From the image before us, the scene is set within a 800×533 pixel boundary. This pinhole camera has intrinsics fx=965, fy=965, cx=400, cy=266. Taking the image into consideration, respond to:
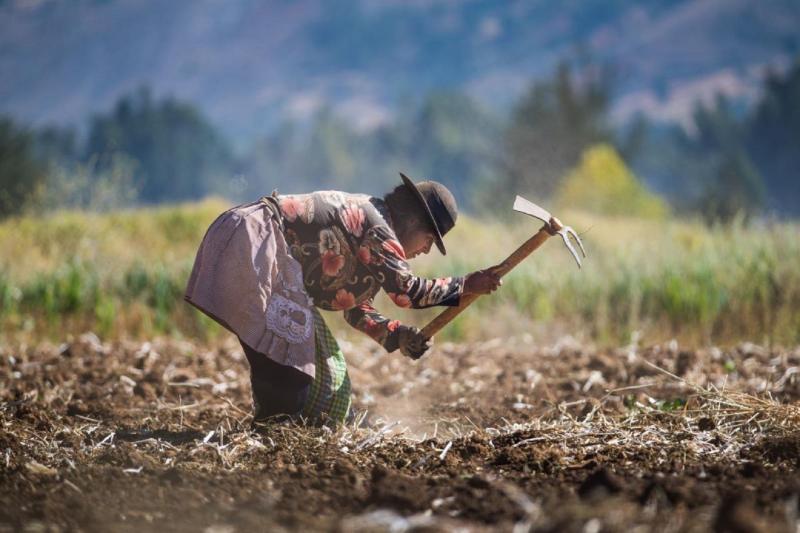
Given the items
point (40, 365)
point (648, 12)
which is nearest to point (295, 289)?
point (40, 365)

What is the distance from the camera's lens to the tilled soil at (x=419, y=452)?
2734 millimetres

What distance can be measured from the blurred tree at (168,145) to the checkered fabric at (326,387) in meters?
78.1

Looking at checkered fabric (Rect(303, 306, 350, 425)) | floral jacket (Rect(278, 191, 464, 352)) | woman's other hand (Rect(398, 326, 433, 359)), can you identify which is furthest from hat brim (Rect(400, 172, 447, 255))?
checkered fabric (Rect(303, 306, 350, 425))

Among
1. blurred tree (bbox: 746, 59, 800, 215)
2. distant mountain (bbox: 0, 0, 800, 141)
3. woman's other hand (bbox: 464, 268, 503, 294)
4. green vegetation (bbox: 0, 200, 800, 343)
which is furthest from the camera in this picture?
distant mountain (bbox: 0, 0, 800, 141)

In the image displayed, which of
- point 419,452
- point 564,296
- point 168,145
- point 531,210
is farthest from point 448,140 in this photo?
point 419,452

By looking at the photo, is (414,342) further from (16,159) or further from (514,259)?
(16,159)

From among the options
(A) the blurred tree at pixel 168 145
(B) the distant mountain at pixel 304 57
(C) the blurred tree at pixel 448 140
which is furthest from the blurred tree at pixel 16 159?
(B) the distant mountain at pixel 304 57

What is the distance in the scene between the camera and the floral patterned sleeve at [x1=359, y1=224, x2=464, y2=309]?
3744 millimetres

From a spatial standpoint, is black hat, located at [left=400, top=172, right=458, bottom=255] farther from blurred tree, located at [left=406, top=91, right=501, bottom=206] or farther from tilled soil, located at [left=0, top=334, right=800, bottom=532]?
blurred tree, located at [left=406, top=91, right=501, bottom=206]

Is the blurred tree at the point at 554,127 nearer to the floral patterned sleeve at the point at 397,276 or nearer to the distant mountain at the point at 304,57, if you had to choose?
the floral patterned sleeve at the point at 397,276

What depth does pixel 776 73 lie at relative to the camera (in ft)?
206

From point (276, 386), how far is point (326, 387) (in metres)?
0.23

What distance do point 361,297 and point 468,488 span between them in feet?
3.99

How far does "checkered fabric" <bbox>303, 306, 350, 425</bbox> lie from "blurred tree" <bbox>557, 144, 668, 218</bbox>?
2267 centimetres
